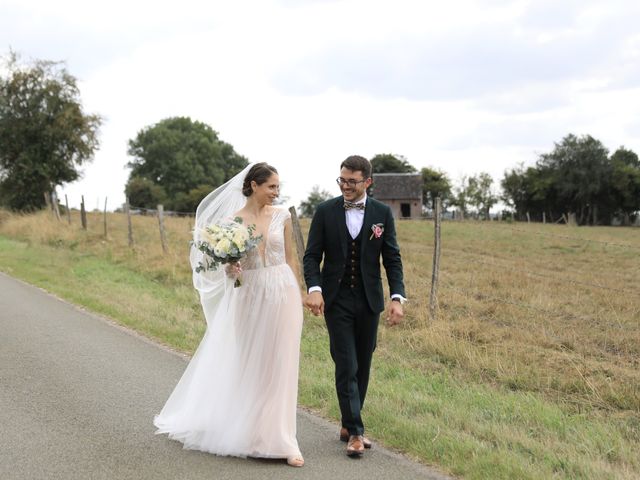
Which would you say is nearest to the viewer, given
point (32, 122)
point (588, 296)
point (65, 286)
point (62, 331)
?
point (62, 331)

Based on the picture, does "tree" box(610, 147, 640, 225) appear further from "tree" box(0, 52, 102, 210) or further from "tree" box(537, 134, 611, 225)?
"tree" box(0, 52, 102, 210)

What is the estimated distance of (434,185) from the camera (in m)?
97.8

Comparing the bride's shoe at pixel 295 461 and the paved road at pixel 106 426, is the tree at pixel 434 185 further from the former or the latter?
the bride's shoe at pixel 295 461

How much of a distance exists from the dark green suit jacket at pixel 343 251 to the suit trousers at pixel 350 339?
7cm

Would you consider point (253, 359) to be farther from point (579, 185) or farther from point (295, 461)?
point (579, 185)

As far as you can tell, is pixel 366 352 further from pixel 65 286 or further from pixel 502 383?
pixel 65 286

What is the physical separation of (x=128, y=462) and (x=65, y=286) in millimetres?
12367

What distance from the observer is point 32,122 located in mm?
40938

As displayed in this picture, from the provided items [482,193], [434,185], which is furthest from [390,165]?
[482,193]

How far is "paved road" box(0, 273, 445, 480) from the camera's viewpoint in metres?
5.04

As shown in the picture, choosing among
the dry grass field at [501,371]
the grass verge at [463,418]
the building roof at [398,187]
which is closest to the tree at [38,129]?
the dry grass field at [501,371]

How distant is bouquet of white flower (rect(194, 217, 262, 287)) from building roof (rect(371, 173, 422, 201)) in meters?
83.6

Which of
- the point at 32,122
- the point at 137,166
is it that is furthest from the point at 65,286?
the point at 137,166

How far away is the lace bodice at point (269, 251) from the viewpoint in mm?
5941
